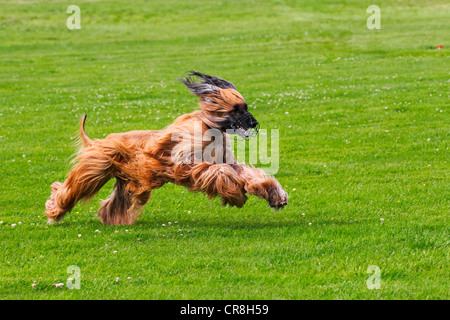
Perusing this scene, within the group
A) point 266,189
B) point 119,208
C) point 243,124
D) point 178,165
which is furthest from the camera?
point 119,208

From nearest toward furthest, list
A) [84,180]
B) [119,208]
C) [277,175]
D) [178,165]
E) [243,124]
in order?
1. [243,124]
2. [178,165]
3. [84,180]
4. [119,208]
5. [277,175]

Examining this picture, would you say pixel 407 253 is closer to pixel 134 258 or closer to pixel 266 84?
pixel 134 258

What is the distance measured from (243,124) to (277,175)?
3.02 m

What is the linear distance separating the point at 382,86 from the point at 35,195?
10.1m

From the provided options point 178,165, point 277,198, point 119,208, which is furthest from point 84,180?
point 277,198

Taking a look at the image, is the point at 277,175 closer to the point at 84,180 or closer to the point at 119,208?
the point at 119,208

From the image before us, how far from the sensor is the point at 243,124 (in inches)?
282

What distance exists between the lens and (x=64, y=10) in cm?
3900

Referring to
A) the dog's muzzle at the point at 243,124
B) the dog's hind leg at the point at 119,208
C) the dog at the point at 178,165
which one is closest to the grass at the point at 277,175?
the dog's hind leg at the point at 119,208

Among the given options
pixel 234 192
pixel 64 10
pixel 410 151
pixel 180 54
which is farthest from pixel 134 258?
pixel 64 10

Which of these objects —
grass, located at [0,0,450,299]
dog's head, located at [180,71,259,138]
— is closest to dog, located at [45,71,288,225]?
dog's head, located at [180,71,259,138]

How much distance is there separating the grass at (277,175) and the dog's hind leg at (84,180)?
0.27 meters

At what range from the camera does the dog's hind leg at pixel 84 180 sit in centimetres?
766

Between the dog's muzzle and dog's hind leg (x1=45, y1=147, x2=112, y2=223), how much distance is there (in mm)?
1601
